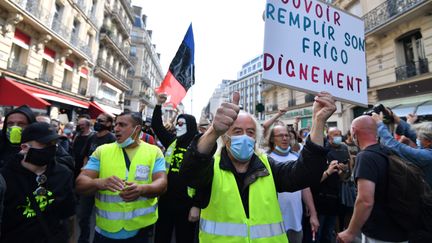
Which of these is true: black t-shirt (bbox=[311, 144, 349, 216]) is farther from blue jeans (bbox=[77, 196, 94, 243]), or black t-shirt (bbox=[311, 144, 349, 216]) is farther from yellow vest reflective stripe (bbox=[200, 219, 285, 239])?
blue jeans (bbox=[77, 196, 94, 243])

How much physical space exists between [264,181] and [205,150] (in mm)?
540

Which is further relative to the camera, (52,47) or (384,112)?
(52,47)

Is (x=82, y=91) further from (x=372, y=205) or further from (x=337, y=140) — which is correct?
(x=372, y=205)

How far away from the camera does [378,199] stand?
2.05m

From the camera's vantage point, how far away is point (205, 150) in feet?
4.29

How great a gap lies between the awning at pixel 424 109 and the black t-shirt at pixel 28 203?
38.2 ft

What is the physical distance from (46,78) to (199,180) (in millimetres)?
15463

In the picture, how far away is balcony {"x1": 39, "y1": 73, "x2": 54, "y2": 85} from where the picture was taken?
42.1ft

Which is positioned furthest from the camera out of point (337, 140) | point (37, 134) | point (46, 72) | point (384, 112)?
point (46, 72)

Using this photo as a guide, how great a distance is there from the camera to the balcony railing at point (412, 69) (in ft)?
32.9

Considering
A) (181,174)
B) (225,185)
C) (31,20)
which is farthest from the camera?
(31,20)

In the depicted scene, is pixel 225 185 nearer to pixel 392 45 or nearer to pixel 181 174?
pixel 181 174

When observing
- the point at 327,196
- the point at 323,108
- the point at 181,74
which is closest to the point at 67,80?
the point at 181,74

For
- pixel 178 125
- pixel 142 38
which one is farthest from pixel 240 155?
pixel 142 38
